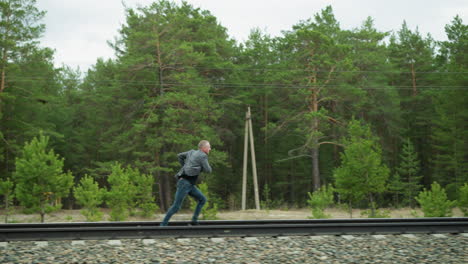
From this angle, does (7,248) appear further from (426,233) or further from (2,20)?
(2,20)

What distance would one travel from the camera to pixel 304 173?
44.8m

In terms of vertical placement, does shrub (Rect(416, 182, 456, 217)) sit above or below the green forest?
below

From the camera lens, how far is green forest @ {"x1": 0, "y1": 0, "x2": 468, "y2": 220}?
3144 cm

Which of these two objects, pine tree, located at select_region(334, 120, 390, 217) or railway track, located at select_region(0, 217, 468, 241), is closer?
railway track, located at select_region(0, 217, 468, 241)

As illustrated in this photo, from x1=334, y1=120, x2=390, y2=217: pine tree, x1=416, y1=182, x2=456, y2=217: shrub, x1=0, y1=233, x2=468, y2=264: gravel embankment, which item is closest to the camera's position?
x1=0, y1=233, x2=468, y2=264: gravel embankment

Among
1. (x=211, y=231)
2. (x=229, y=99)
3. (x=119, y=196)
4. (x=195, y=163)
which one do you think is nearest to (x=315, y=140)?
(x=229, y=99)

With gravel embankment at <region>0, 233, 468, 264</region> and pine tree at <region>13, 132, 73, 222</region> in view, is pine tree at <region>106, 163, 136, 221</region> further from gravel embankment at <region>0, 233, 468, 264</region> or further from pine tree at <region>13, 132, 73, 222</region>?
gravel embankment at <region>0, 233, 468, 264</region>

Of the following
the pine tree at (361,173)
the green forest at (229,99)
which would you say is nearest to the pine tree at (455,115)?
the green forest at (229,99)

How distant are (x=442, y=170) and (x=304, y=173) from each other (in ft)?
42.4

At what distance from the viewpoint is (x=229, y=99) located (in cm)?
3712

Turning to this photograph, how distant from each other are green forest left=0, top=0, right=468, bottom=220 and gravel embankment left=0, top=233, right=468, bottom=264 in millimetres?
13948

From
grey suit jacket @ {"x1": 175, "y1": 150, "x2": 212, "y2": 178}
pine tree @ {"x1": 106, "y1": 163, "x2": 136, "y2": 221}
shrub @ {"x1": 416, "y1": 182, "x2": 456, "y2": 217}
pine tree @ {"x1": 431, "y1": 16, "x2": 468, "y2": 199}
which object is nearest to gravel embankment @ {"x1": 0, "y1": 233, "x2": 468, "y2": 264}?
grey suit jacket @ {"x1": 175, "y1": 150, "x2": 212, "y2": 178}

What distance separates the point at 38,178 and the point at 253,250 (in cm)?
1419

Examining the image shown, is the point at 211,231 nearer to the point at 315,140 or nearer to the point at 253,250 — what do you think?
the point at 253,250
